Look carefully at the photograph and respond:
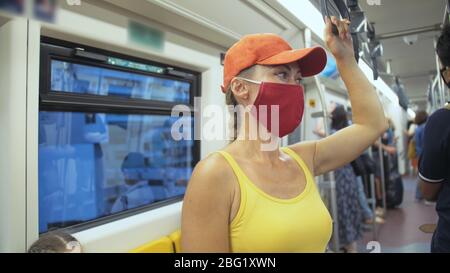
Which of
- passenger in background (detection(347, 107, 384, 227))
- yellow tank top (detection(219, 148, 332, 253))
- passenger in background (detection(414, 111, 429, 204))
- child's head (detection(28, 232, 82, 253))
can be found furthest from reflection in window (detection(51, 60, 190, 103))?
passenger in background (detection(347, 107, 384, 227))

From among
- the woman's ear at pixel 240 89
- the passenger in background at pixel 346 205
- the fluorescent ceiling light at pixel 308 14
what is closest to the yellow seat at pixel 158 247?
the woman's ear at pixel 240 89

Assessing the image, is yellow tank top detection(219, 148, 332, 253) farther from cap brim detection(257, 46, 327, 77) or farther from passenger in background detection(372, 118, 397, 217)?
passenger in background detection(372, 118, 397, 217)

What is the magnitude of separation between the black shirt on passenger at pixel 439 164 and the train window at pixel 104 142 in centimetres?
141

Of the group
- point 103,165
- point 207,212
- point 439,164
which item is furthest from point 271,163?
point 103,165

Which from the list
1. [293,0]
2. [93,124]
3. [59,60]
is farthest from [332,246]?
[59,60]

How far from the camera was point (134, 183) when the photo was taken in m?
2.90

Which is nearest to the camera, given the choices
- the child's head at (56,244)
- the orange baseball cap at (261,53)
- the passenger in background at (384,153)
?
the orange baseball cap at (261,53)

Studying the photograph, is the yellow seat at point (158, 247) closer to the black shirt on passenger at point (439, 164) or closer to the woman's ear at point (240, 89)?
the woman's ear at point (240, 89)

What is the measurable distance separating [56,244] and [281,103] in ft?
3.35

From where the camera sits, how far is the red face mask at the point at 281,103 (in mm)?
886

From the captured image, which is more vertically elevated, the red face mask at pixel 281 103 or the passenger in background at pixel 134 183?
the red face mask at pixel 281 103

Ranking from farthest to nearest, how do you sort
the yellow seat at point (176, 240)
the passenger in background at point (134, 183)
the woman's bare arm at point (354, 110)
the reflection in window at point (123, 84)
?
the passenger in background at point (134, 183), the reflection in window at point (123, 84), the yellow seat at point (176, 240), the woman's bare arm at point (354, 110)

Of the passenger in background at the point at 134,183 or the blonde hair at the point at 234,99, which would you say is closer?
the blonde hair at the point at 234,99
